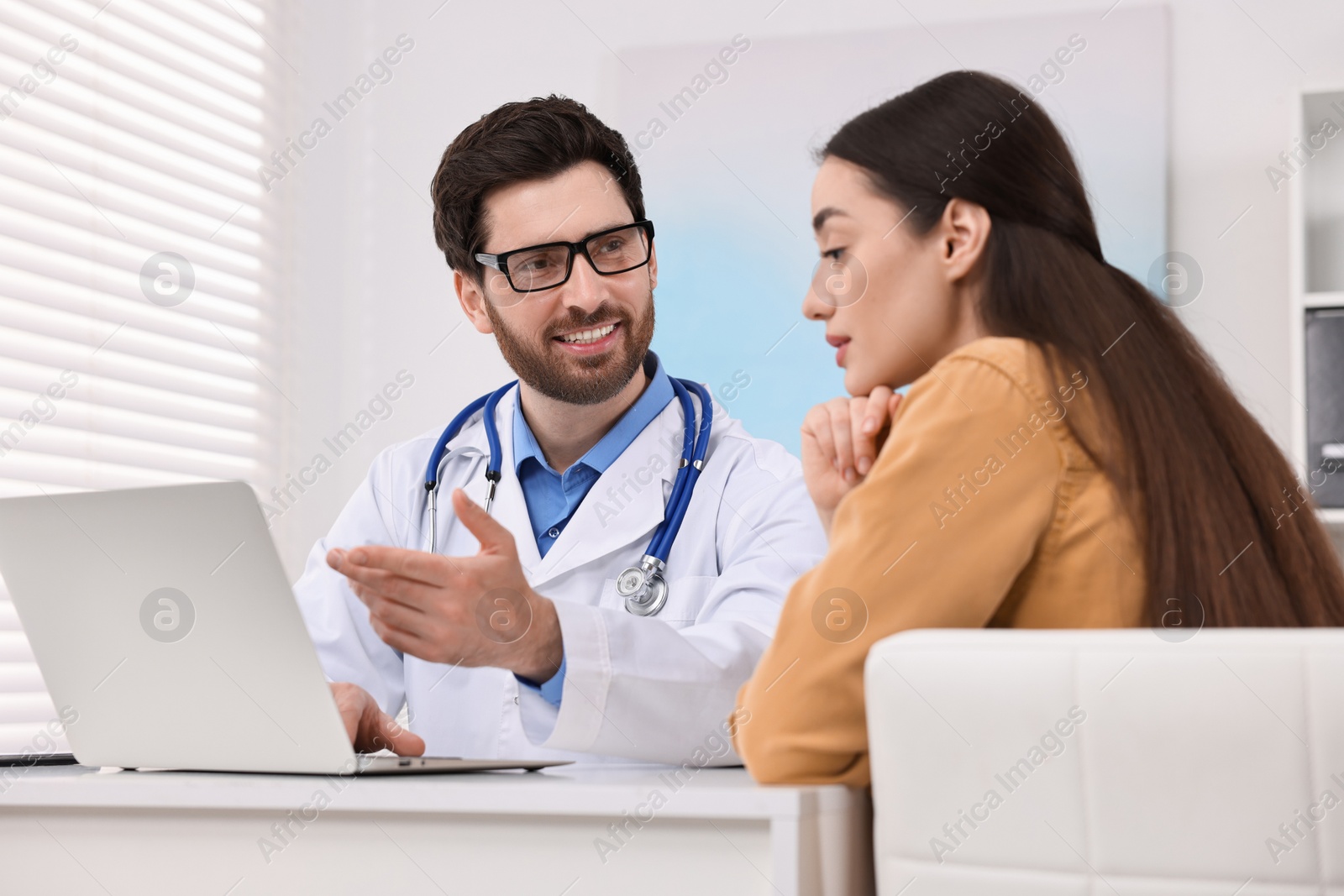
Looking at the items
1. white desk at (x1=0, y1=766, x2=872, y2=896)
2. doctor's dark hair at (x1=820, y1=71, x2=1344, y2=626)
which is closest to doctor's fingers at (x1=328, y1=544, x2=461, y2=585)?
white desk at (x1=0, y1=766, x2=872, y2=896)

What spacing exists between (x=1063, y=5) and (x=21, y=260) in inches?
85.0

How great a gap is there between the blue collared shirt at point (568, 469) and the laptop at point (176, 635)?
31.1 inches

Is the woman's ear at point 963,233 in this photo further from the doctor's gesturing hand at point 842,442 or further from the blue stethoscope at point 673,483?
the blue stethoscope at point 673,483

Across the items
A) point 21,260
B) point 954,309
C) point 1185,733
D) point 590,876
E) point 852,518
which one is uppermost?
point 21,260

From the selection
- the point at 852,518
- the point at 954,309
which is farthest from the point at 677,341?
the point at 852,518

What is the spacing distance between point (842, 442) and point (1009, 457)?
0.29m

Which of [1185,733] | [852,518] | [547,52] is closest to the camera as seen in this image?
[1185,733]

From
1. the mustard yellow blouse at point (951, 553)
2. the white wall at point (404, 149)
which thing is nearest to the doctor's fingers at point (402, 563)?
the mustard yellow blouse at point (951, 553)

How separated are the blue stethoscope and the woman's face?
0.46m

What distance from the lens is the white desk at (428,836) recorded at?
2.48 ft

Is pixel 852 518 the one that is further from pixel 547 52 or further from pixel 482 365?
pixel 547 52

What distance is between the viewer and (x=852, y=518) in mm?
907

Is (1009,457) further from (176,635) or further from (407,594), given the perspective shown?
(176,635)

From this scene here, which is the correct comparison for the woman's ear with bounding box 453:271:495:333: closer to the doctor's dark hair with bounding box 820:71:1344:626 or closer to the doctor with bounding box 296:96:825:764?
the doctor with bounding box 296:96:825:764
